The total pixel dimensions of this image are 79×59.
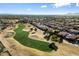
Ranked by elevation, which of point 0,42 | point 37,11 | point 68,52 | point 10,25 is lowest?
point 68,52

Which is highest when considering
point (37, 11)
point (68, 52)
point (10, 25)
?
point (37, 11)

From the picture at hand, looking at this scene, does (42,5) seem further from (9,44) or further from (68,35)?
(9,44)

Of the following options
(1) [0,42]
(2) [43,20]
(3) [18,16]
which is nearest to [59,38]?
(2) [43,20]

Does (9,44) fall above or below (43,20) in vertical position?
below

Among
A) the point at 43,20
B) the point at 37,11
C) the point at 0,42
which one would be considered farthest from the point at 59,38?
the point at 0,42

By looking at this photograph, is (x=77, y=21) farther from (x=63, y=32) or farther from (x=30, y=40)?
(x=30, y=40)

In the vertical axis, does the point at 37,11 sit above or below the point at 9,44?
above
